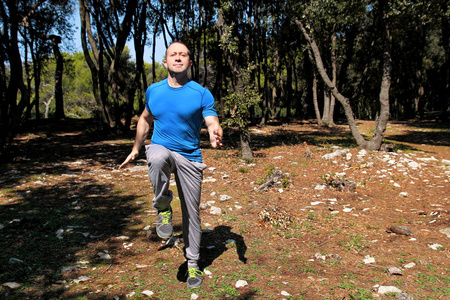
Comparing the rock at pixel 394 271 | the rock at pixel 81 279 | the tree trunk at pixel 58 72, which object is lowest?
the rock at pixel 81 279

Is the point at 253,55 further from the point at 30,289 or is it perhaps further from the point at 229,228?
the point at 30,289

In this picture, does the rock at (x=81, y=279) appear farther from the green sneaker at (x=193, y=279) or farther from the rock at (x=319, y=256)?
the rock at (x=319, y=256)

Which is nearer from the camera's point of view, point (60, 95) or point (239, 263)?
point (239, 263)

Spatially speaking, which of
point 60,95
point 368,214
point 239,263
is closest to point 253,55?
point 60,95

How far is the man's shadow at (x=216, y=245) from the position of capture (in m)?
4.20

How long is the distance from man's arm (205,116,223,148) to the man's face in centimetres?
59

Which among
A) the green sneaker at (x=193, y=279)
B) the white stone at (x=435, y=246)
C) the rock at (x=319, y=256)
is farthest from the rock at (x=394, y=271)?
the green sneaker at (x=193, y=279)

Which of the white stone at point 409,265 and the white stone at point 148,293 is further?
the white stone at point 409,265

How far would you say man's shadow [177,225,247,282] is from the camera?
4.20 m

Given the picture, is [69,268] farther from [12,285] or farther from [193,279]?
[193,279]

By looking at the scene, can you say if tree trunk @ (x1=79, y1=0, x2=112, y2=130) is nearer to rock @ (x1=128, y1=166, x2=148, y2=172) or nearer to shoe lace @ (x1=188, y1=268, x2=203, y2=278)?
rock @ (x1=128, y1=166, x2=148, y2=172)

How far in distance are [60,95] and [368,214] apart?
22.4 metres

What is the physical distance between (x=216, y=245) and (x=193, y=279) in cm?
122

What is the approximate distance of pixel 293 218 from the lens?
5703mm
